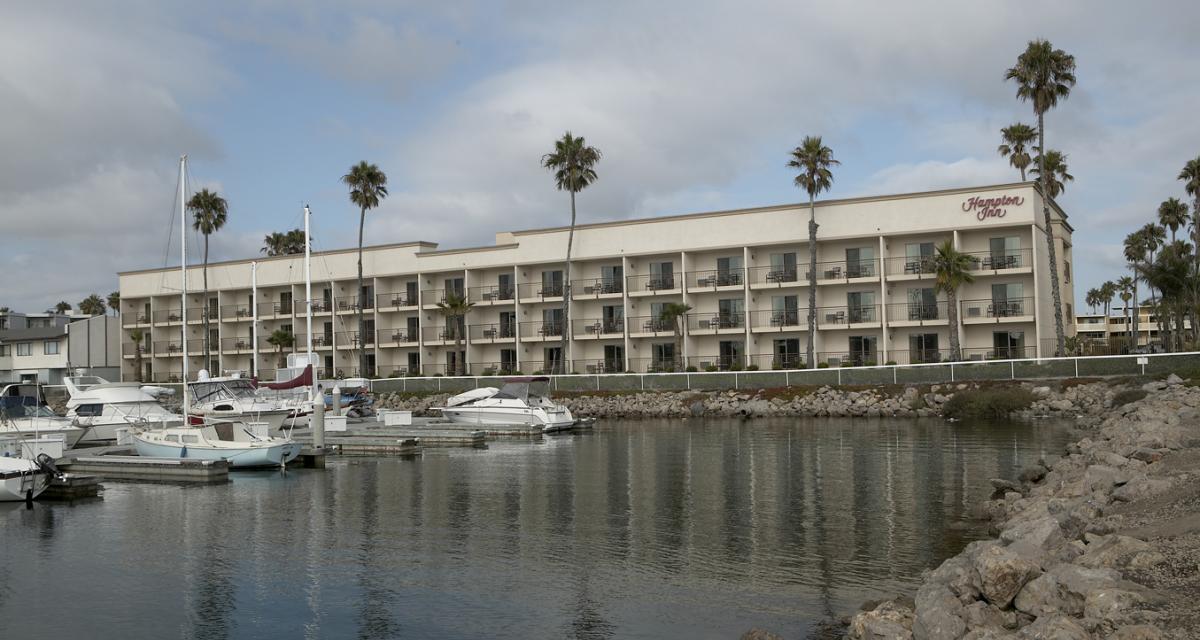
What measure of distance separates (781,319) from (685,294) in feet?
22.8

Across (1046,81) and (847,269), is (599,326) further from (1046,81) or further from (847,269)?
(1046,81)

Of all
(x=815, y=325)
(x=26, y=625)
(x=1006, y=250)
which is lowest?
(x=26, y=625)

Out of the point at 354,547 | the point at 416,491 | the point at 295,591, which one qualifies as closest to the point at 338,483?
the point at 416,491

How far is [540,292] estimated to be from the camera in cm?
7506

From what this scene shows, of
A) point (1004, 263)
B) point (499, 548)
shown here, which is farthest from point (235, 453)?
point (1004, 263)

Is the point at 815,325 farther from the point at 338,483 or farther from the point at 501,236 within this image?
the point at 338,483

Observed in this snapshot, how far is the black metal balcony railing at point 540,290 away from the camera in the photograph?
74.4m

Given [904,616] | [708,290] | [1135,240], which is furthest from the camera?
[1135,240]

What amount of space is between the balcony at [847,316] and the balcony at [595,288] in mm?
14604

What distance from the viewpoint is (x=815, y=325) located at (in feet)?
216

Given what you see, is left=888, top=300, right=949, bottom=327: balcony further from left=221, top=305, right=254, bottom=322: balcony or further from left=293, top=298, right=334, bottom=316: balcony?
left=221, top=305, right=254, bottom=322: balcony

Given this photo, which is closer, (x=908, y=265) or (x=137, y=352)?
(x=908, y=265)

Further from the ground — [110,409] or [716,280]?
[716,280]

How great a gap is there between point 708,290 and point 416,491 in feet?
140
